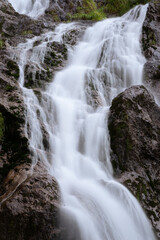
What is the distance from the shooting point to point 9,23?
11773mm

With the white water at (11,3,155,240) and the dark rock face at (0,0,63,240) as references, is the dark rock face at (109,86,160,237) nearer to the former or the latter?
the white water at (11,3,155,240)

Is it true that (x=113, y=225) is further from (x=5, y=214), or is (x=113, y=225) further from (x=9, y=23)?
(x=9, y=23)

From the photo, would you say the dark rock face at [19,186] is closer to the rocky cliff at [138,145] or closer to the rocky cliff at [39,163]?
the rocky cliff at [39,163]

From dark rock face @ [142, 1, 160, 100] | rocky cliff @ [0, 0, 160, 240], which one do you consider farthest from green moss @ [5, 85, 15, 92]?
dark rock face @ [142, 1, 160, 100]

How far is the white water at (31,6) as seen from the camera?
16.2m

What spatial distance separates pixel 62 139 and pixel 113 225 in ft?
8.28

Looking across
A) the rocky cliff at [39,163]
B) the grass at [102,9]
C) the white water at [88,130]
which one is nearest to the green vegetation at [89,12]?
the grass at [102,9]

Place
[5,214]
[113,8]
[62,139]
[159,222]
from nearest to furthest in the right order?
[5,214] → [159,222] → [62,139] → [113,8]

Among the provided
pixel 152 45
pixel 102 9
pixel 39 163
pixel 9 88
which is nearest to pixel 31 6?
pixel 102 9

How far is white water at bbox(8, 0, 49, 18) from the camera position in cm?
1620

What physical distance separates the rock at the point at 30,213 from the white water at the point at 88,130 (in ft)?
0.66

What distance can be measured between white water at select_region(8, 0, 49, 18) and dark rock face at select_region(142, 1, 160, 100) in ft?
27.2

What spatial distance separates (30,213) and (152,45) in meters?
8.47

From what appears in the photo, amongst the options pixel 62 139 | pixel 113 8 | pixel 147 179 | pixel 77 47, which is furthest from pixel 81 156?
pixel 113 8
